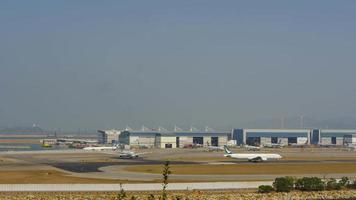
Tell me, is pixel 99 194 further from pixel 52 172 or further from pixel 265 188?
pixel 52 172

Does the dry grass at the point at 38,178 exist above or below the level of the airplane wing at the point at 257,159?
below

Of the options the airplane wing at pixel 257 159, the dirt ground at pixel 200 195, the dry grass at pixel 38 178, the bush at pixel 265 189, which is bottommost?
the dry grass at pixel 38 178

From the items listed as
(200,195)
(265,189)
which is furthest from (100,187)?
(265,189)

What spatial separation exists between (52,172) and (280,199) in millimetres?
42793

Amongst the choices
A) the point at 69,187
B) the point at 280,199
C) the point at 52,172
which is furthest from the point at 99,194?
the point at 52,172

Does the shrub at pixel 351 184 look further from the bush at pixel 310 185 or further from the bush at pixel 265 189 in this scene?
the bush at pixel 265 189

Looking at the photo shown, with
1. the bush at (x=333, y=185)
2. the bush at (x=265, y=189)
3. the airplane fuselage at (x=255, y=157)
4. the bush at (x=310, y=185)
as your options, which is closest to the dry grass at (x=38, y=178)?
the bush at (x=265, y=189)

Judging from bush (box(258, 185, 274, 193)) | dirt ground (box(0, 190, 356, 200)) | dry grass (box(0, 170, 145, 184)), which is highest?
bush (box(258, 185, 274, 193))

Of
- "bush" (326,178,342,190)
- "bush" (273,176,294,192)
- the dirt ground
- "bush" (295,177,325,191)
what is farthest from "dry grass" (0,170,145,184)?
"bush" (326,178,342,190)

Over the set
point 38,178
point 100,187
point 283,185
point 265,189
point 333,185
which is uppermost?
point 283,185

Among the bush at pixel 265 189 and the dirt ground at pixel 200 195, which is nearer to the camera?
the dirt ground at pixel 200 195

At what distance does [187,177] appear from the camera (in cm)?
7431

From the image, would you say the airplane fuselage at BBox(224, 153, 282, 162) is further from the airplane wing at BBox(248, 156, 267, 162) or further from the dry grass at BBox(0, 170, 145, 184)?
the dry grass at BBox(0, 170, 145, 184)

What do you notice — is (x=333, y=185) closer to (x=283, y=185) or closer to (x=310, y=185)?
(x=310, y=185)
